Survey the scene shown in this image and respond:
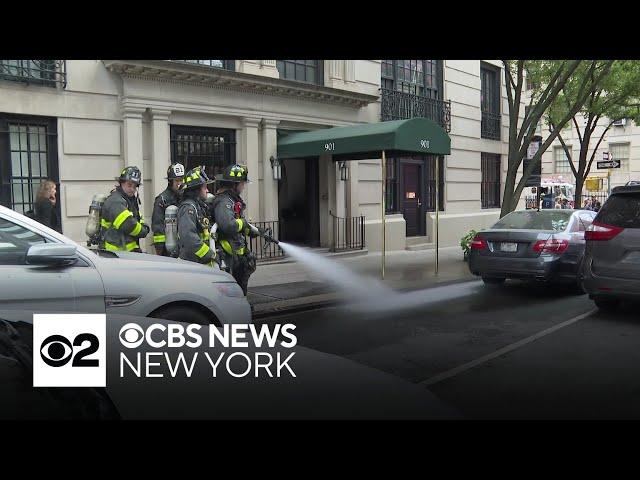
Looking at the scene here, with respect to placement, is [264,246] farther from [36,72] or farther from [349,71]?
[36,72]

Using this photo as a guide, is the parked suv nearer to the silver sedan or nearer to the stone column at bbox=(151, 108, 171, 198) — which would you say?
the silver sedan

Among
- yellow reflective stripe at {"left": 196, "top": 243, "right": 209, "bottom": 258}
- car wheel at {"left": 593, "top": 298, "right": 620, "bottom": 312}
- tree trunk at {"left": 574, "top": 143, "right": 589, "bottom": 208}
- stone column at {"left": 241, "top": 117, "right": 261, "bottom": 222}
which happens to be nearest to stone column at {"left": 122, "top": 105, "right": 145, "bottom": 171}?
stone column at {"left": 241, "top": 117, "right": 261, "bottom": 222}

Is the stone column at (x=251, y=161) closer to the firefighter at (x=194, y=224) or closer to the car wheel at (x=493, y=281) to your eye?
the car wheel at (x=493, y=281)

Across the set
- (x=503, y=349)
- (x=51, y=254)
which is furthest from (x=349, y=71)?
(x=51, y=254)

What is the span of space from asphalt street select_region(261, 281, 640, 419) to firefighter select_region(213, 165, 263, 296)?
907mm

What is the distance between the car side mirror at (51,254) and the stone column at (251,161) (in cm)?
929

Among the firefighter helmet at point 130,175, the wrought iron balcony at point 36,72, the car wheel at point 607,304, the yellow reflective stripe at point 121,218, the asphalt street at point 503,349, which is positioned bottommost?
the asphalt street at point 503,349

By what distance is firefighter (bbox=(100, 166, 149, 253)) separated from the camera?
6859 millimetres

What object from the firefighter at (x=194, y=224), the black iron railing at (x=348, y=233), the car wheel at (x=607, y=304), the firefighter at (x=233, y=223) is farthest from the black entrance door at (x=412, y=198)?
the firefighter at (x=194, y=224)

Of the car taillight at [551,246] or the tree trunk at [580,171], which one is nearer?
the car taillight at [551,246]

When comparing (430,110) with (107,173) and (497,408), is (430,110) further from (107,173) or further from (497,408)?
(497,408)

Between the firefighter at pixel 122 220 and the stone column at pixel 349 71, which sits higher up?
the stone column at pixel 349 71

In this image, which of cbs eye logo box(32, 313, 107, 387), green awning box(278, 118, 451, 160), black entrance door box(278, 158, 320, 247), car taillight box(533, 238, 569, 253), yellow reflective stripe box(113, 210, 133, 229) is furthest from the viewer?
black entrance door box(278, 158, 320, 247)

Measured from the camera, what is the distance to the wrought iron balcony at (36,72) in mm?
10078
